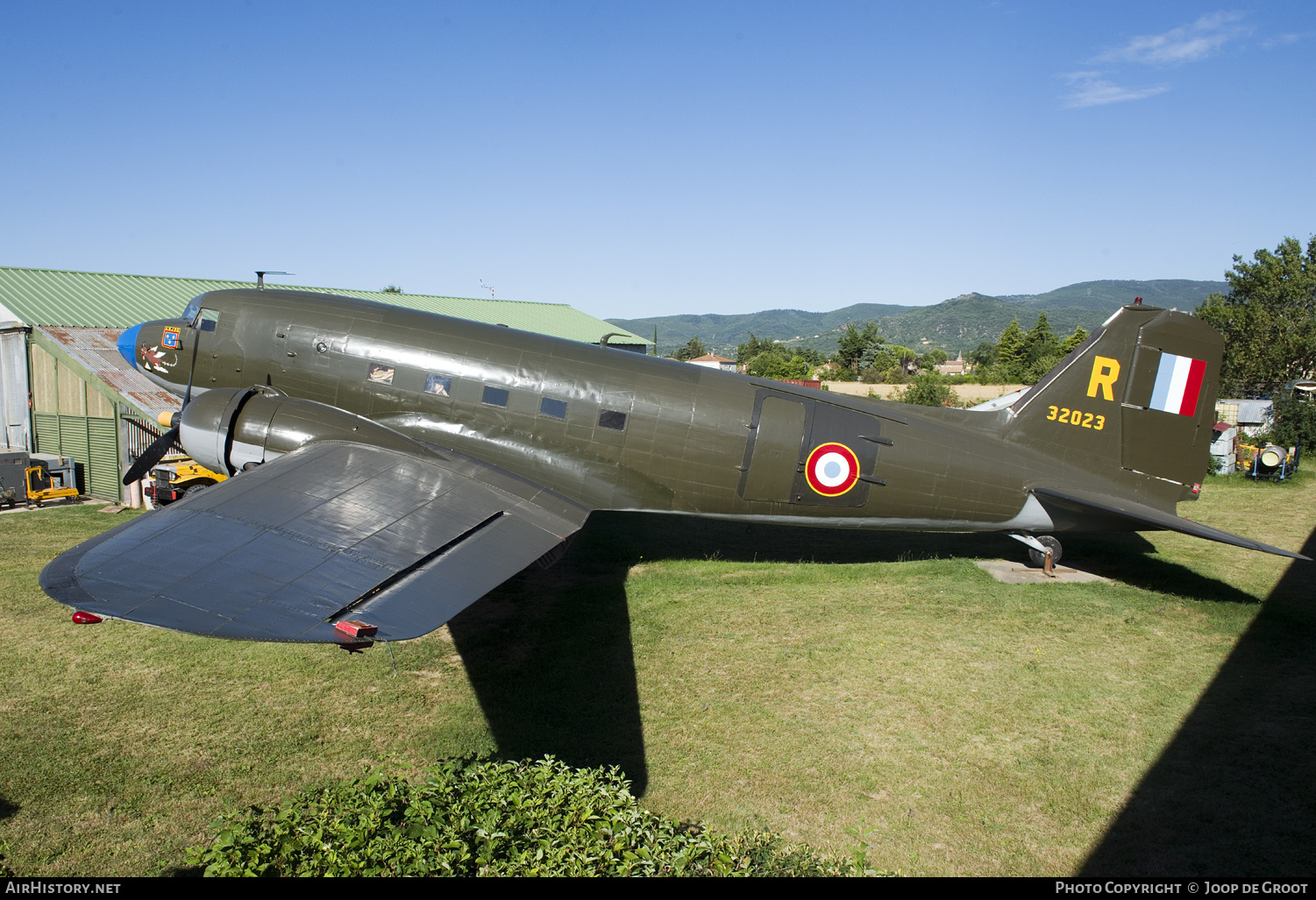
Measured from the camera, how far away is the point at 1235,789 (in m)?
7.39

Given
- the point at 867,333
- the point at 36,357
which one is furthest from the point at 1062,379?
the point at 867,333

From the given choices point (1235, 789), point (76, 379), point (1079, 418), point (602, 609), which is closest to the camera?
point (1235, 789)

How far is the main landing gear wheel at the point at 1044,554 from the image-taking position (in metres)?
14.0

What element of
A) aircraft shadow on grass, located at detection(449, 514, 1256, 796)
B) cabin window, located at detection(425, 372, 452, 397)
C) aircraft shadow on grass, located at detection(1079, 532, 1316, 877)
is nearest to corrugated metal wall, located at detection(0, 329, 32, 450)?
cabin window, located at detection(425, 372, 452, 397)

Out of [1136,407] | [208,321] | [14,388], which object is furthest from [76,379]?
[1136,407]

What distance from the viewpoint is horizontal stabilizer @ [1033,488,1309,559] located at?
1178 cm

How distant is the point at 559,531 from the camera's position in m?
10.3

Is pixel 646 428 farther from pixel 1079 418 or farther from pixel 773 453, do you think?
pixel 1079 418

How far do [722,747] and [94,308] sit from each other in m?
27.8

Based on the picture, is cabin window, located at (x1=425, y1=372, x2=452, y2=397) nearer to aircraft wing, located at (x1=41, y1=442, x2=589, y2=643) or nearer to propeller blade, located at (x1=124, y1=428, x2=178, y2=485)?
aircraft wing, located at (x1=41, y1=442, x2=589, y2=643)

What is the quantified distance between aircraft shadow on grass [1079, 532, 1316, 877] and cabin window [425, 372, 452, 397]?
10.5m

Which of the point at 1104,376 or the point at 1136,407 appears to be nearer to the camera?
the point at 1136,407

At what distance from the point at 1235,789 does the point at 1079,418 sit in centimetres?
738

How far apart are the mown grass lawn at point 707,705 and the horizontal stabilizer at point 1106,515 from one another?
4.01 feet
